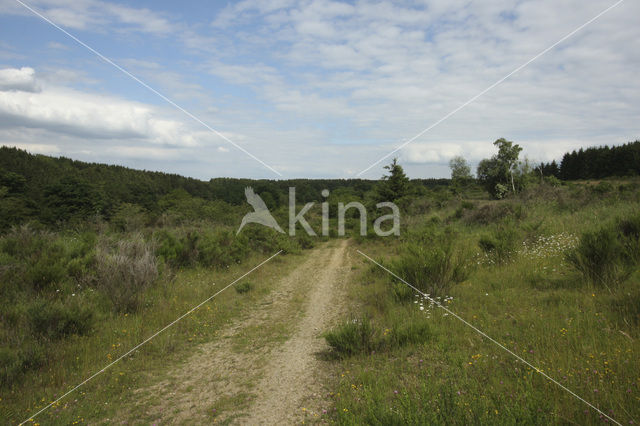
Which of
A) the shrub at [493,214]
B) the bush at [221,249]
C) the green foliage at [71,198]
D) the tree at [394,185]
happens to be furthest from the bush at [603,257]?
the green foliage at [71,198]

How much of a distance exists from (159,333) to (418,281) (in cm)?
557

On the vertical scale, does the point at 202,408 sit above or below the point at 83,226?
below

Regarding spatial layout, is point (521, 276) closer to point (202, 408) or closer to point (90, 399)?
point (202, 408)

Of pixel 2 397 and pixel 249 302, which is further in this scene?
pixel 249 302

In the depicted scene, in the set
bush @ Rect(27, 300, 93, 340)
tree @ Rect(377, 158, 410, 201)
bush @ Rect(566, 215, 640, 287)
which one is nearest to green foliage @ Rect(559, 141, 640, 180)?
tree @ Rect(377, 158, 410, 201)

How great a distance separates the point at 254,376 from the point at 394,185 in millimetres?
22935

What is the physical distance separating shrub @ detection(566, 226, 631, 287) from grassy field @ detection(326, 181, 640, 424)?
0.03 metres

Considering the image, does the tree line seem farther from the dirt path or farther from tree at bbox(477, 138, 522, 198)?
the dirt path

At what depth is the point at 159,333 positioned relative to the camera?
20.1 feet

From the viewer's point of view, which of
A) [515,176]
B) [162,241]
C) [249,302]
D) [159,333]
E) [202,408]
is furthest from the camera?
[515,176]

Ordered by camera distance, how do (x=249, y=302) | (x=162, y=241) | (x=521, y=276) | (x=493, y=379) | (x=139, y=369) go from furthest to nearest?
(x=162, y=241) → (x=249, y=302) → (x=521, y=276) → (x=139, y=369) → (x=493, y=379)

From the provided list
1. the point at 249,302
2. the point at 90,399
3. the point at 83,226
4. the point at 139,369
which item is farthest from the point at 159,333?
the point at 83,226

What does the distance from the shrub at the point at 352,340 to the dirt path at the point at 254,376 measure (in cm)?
36

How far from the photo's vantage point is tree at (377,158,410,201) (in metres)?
25.6
